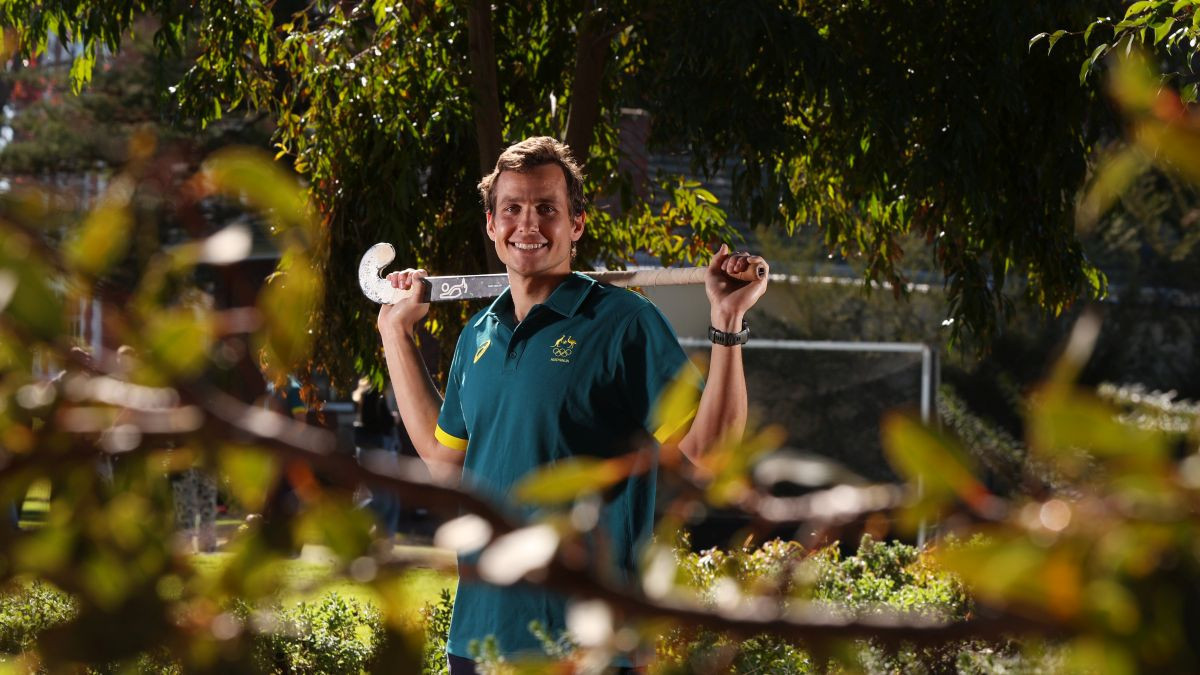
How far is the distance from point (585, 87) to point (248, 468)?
5851mm

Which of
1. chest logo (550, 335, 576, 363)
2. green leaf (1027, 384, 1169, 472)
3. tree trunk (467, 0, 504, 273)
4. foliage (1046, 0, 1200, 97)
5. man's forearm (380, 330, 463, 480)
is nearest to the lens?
green leaf (1027, 384, 1169, 472)

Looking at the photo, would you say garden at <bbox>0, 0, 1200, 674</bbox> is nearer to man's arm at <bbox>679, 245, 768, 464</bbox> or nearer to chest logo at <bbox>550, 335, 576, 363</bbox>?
man's arm at <bbox>679, 245, 768, 464</bbox>

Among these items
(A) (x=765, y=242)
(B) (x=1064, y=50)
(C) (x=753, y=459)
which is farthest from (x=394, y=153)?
(A) (x=765, y=242)

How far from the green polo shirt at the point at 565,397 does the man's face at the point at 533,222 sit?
7 centimetres

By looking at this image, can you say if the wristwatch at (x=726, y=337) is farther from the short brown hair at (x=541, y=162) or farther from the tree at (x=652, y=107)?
the tree at (x=652, y=107)

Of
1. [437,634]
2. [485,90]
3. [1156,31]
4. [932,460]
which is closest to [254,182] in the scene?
[932,460]

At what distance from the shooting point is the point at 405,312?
327cm

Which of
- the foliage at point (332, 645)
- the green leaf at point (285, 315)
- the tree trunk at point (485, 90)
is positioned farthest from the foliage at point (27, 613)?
the green leaf at point (285, 315)

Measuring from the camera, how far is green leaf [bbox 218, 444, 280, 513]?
1.88 feet

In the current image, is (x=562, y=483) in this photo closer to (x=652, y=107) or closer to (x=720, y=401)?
(x=720, y=401)

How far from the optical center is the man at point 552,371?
263 centimetres

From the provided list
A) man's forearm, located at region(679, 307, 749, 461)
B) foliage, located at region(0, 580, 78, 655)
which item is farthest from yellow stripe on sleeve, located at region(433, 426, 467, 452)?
foliage, located at region(0, 580, 78, 655)

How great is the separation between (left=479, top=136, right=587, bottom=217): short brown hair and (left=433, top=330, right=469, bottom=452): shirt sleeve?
1.11ft

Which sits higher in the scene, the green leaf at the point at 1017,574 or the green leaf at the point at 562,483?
the green leaf at the point at 562,483
